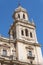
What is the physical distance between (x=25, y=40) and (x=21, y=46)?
1.93 meters

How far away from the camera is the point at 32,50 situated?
34.5m

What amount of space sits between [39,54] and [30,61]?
2.49 meters

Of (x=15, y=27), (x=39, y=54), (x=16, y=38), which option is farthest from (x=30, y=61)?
(x=15, y=27)

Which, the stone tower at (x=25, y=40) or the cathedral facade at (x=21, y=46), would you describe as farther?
the stone tower at (x=25, y=40)

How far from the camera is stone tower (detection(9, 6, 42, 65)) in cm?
3288

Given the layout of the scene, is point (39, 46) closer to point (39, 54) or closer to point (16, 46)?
point (39, 54)

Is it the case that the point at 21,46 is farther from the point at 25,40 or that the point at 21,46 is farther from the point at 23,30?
the point at 23,30

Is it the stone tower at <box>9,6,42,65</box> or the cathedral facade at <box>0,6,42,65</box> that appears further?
the stone tower at <box>9,6,42,65</box>

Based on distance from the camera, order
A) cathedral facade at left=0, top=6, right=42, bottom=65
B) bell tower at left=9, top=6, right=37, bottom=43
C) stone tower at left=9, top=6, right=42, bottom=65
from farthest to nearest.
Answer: bell tower at left=9, top=6, right=37, bottom=43
stone tower at left=9, top=6, right=42, bottom=65
cathedral facade at left=0, top=6, right=42, bottom=65

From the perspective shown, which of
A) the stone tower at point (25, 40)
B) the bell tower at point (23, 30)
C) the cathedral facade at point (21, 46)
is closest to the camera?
the cathedral facade at point (21, 46)

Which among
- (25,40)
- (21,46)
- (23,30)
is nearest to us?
(21,46)

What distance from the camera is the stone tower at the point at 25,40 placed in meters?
32.9

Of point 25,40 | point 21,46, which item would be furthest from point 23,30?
point 21,46

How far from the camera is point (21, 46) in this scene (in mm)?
33719
